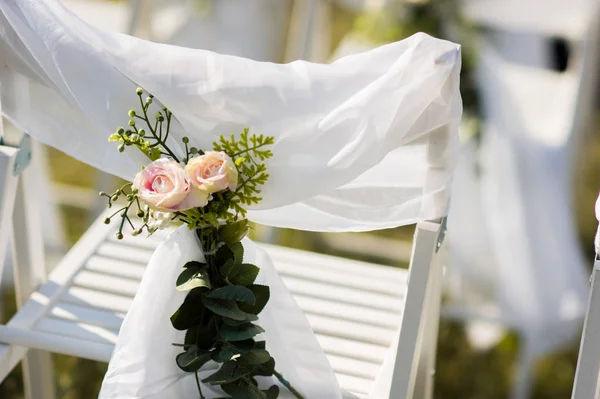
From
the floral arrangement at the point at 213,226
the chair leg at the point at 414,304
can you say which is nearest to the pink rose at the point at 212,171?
the floral arrangement at the point at 213,226

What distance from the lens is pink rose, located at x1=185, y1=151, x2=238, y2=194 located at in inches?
43.8

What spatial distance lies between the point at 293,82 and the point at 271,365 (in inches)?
16.7

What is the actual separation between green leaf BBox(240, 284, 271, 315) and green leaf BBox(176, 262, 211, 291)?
67 mm

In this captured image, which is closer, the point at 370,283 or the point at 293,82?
the point at 293,82

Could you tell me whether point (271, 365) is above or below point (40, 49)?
below

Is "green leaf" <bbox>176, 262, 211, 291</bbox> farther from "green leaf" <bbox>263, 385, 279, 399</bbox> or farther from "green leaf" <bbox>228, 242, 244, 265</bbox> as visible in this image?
"green leaf" <bbox>263, 385, 279, 399</bbox>

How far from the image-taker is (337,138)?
1.18m

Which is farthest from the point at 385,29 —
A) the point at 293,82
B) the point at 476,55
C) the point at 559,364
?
the point at 293,82

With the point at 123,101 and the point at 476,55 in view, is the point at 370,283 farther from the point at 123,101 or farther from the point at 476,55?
the point at 476,55

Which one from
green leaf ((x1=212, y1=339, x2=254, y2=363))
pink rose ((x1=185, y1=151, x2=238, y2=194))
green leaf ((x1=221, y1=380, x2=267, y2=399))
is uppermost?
pink rose ((x1=185, y1=151, x2=238, y2=194))

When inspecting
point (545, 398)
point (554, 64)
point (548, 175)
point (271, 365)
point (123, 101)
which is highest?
point (554, 64)

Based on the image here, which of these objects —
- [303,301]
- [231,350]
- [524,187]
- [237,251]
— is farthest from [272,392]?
[524,187]

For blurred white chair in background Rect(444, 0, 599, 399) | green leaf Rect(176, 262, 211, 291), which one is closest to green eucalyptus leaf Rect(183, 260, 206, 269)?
green leaf Rect(176, 262, 211, 291)

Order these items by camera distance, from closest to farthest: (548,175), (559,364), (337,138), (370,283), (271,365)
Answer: (337,138)
(271,365)
(370,283)
(548,175)
(559,364)
